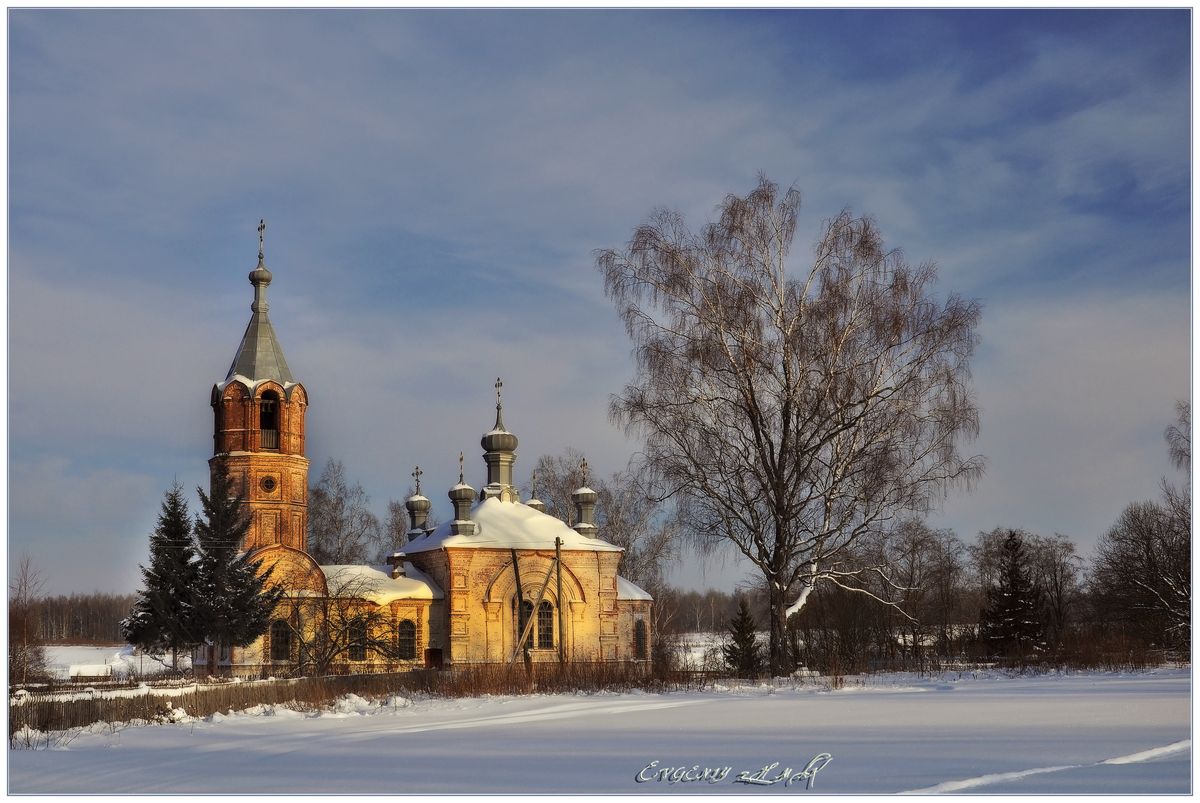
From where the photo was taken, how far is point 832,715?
13.8 m

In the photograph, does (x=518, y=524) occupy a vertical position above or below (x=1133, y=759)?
above

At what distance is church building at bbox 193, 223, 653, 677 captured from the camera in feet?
103

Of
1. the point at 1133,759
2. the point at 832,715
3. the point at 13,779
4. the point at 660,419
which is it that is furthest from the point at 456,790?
the point at 660,419

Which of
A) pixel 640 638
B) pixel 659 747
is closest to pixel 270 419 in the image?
pixel 640 638

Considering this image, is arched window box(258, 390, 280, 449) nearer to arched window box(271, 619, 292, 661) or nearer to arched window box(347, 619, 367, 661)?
arched window box(271, 619, 292, 661)

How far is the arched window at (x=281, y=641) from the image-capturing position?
31844 millimetres

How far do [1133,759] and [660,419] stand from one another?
14308 mm

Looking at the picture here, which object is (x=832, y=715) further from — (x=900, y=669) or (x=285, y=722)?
(x=900, y=669)

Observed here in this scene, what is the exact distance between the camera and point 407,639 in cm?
3309

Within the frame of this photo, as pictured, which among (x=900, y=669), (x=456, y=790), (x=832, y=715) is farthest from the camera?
(x=900, y=669)

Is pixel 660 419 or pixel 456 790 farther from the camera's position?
pixel 660 419
